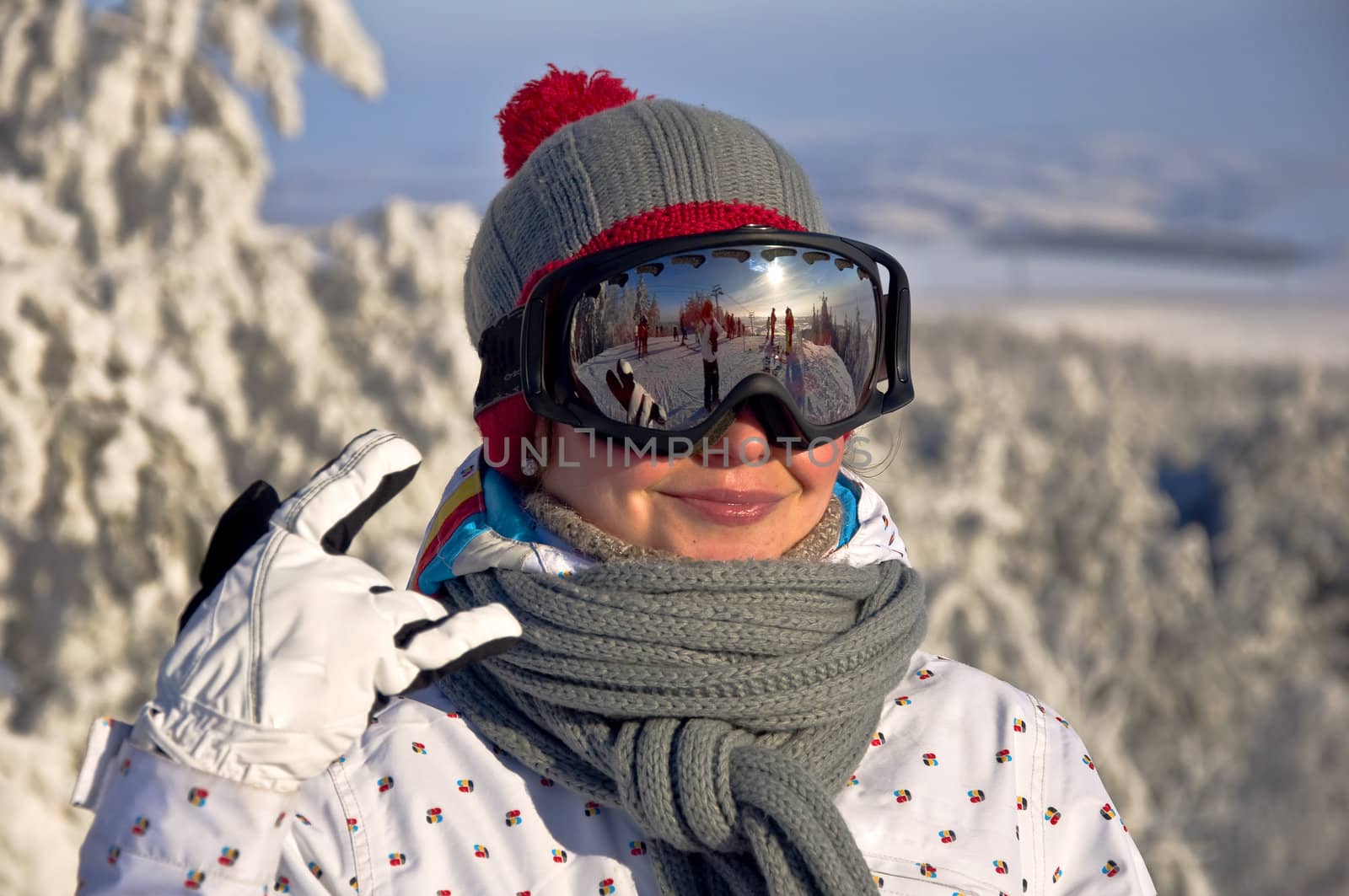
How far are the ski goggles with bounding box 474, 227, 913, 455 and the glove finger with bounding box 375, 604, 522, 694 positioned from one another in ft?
1.26

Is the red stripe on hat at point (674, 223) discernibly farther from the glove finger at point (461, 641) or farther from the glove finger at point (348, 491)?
the glove finger at point (461, 641)

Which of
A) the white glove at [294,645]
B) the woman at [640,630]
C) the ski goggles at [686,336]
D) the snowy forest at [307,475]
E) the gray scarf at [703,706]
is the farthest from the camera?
the snowy forest at [307,475]

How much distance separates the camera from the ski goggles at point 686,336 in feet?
5.60

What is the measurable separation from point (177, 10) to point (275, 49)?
430mm

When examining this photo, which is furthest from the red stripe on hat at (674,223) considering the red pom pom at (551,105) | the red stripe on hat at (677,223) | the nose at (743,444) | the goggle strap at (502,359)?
the red pom pom at (551,105)

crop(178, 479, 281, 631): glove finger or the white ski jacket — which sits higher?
crop(178, 479, 281, 631): glove finger

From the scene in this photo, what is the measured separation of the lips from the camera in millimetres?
1738

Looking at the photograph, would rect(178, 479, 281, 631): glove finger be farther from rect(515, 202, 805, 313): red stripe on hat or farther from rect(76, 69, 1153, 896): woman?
rect(515, 202, 805, 313): red stripe on hat

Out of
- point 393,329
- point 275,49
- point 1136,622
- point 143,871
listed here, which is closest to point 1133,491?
point 1136,622

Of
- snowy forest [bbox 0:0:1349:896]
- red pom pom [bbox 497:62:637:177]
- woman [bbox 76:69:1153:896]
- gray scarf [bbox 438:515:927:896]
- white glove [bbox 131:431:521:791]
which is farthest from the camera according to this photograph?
snowy forest [bbox 0:0:1349:896]

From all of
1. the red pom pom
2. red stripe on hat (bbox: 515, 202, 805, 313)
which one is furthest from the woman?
the red pom pom

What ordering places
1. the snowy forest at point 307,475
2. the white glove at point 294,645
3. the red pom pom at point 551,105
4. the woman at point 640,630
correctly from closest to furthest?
the white glove at point 294,645 → the woman at point 640,630 → the red pom pom at point 551,105 → the snowy forest at point 307,475

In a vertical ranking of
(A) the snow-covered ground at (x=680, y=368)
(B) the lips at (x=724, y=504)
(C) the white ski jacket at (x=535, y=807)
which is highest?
→ (A) the snow-covered ground at (x=680, y=368)

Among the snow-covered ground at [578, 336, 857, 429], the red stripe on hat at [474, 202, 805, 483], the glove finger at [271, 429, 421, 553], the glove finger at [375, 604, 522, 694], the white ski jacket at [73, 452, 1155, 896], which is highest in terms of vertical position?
the red stripe on hat at [474, 202, 805, 483]
